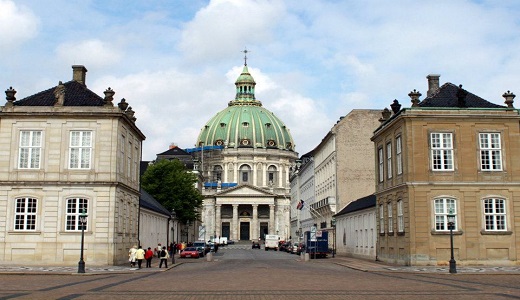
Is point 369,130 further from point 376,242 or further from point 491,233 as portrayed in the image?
point 491,233

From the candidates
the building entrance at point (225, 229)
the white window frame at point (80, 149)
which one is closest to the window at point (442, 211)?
the white window frame at point (80, 149)

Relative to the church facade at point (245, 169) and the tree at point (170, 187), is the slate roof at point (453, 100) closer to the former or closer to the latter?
the tree at point (170, 187)

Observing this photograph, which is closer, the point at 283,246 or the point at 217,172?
the point at 283,246

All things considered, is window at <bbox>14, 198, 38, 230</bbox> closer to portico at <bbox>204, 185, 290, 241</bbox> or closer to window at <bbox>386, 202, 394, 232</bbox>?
window at <bbox>386, 202, 394, 232</bbox>

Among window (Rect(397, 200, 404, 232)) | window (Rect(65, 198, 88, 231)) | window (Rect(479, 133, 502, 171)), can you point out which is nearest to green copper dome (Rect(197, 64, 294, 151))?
window (Rect(397, 200, 404, 232))

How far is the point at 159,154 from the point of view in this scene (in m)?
154

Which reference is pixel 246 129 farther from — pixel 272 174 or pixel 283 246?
pixel 283 246

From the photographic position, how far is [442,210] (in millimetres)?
41094

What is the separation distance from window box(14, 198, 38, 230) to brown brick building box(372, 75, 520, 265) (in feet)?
76.6

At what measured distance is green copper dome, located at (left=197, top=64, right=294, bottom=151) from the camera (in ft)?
595

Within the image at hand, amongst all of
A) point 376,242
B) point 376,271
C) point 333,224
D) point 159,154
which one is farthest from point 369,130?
point 159,154

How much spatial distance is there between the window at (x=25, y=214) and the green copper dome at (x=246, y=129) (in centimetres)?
13813

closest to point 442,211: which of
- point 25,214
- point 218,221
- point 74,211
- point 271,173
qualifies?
point 74,211

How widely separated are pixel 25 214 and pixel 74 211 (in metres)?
3.02
